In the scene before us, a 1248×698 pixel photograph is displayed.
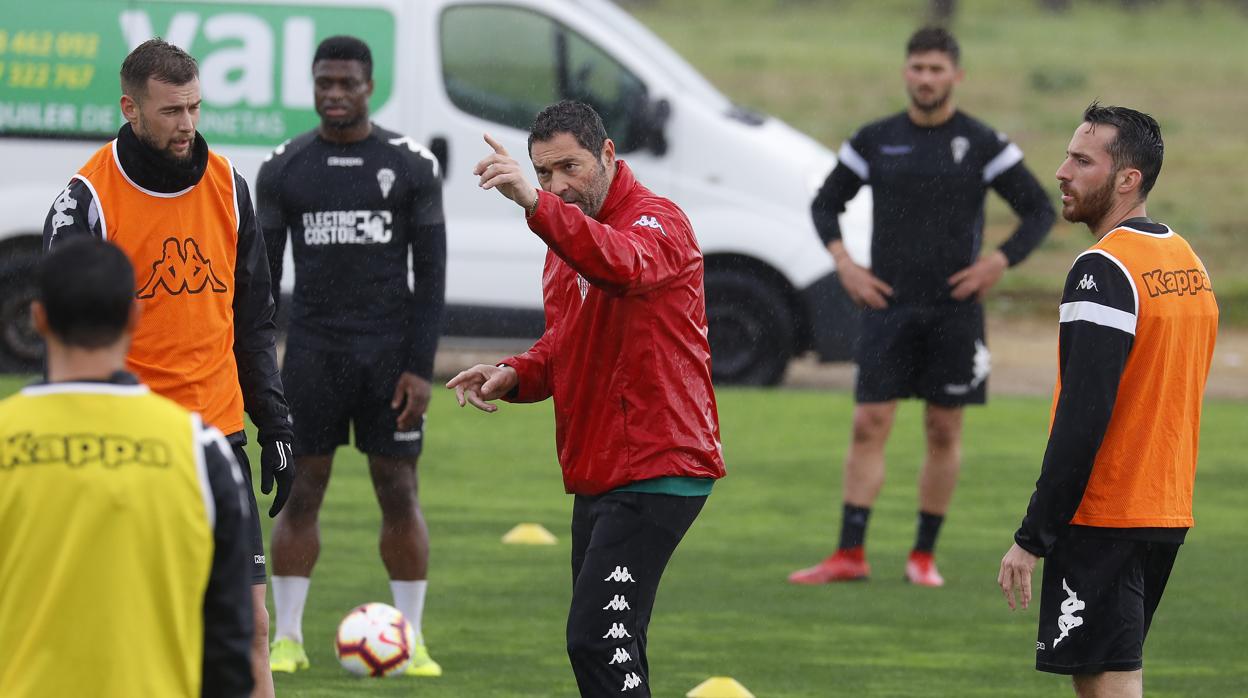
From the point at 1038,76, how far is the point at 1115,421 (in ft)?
102

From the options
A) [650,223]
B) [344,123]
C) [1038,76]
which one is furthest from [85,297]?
[1038,76]

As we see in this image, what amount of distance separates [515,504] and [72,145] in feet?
16.3

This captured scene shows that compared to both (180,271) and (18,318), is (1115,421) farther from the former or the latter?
(18,318)

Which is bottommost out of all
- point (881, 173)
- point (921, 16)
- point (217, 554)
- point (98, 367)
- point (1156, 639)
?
point (1156, 639)

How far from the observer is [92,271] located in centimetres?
351

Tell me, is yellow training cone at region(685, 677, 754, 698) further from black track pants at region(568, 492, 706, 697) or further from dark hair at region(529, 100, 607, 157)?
dark hair at region(529, 100, 607, 157)

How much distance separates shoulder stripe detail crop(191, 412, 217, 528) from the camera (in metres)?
3.55

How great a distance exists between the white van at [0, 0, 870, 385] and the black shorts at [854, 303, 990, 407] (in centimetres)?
536

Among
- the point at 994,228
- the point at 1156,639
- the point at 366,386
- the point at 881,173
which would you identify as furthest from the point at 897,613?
the point at 994,228

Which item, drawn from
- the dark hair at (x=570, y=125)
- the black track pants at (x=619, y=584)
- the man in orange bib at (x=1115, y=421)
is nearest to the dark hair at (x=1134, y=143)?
the man in orange bib at (x=1115, y=421)

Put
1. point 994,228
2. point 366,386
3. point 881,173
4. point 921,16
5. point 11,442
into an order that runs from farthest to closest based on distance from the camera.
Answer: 1. point 921,16
2. point 994,228
3. point 881,173
4. point 366,386
5. point 11,442

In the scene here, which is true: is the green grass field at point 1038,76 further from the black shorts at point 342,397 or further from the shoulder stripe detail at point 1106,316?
the shoulder stripe detail at point 1106,316

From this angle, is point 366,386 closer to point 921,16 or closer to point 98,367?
point 98,367

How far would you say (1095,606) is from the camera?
4.93m
